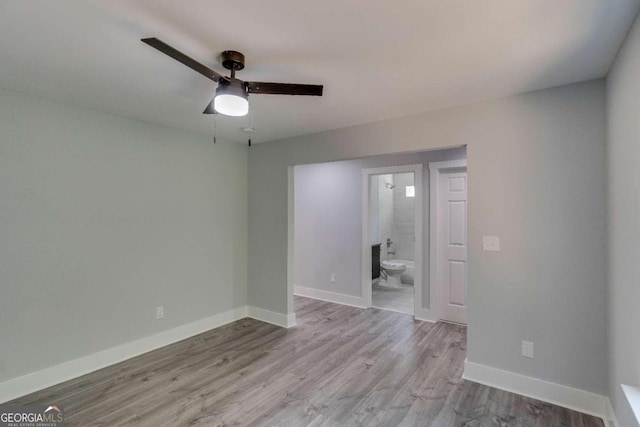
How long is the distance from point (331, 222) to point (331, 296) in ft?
3.95

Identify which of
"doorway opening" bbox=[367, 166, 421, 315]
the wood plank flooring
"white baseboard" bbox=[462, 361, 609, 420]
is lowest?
the wood plank flooring

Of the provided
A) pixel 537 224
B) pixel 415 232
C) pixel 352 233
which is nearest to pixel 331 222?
pixel 352 233

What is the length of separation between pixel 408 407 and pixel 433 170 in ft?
9.37

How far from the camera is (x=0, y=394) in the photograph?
7.85 feet

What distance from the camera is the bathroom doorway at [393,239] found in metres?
4.38

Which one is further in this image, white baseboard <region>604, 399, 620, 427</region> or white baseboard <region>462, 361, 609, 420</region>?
white baseboard <region>462, 361, 609, 420</region>

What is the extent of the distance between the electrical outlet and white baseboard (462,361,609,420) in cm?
17

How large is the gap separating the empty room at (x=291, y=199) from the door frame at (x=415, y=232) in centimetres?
52

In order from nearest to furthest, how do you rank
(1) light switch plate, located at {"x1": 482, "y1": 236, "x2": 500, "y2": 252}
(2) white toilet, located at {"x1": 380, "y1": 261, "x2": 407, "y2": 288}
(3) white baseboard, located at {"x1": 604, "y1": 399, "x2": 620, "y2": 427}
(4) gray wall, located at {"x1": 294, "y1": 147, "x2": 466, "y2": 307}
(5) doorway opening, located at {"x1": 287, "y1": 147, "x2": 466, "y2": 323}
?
(3) white baseboard, located at {"x1": 604, "y1": 399, "x2": 620, "y2": 427} < (1) light switch plate, located at {"x1": 482, "y1": 236, "x2": 500, "y2": 252} < (5) doorway opening, located at {"x1": 287, "y1": 147, "x2": 466, "y2": 323} < (4) gray wall, located at {"x1": 294, "y1": 147, "x2": 466, "y2": 307} < (2) white toilet, located at {"x1": 380, "y1": 261, "x2": 407, "y2": 288}

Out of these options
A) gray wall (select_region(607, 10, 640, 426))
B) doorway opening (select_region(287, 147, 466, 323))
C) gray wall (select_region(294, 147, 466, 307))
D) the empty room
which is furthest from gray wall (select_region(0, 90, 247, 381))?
gray wall (select_region(607, 10, 640, 426))

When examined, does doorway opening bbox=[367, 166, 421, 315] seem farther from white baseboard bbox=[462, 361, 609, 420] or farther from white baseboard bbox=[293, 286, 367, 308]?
white baseboard bbox=[462, 361, 609, 420]

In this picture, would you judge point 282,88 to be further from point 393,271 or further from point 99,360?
point 393,271

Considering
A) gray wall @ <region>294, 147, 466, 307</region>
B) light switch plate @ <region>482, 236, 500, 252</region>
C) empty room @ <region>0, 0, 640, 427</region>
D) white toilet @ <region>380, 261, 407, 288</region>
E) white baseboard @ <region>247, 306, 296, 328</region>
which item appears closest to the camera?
empty room @ <region>0, 0, 640, 427</region>

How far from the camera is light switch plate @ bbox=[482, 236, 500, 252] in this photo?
265 centimetres
